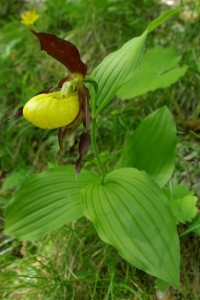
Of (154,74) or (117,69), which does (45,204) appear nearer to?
(117,69)

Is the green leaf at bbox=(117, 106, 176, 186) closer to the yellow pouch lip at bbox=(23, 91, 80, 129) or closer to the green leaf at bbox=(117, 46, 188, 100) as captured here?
the green leaf at bbox=(117, 46, 188, 100)

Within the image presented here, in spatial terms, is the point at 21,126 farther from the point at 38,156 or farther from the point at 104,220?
the point at 104,220

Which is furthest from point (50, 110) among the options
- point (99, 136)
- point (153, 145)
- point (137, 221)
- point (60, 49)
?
point (99, 136)

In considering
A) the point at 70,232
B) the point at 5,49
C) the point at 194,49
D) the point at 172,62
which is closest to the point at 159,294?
the point at 70,232

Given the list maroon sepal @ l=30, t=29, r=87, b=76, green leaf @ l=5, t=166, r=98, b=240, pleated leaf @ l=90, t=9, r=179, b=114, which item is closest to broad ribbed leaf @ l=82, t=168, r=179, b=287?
green leaf @ l=5, t=166, r=98, b=240

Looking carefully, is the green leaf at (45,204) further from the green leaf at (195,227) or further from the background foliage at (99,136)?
the green leaf at (195,227)

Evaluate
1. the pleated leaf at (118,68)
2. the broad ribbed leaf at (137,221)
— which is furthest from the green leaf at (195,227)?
the pleated leaf at (118,68)
